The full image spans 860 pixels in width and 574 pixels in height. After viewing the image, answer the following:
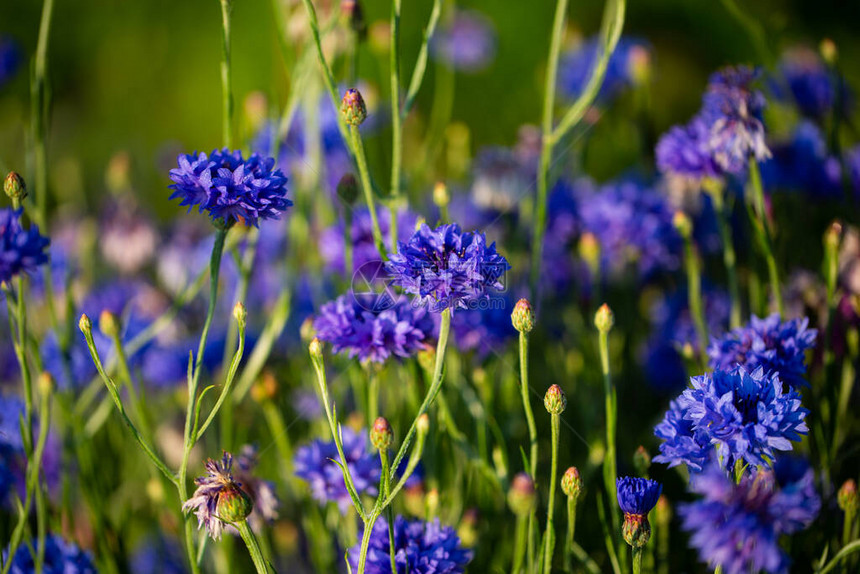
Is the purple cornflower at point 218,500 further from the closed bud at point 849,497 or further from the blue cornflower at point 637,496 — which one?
the closed bud at point 849,497

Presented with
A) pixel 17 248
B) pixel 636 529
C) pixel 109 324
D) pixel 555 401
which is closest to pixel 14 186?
pixel 17 248

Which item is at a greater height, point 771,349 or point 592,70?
point 592,70

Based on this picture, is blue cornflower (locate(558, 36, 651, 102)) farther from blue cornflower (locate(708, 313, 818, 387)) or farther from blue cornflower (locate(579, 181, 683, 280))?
blue cornflower (locate(708, 313, 818, 387))

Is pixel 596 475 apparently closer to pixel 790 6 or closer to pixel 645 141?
pixel 645 141

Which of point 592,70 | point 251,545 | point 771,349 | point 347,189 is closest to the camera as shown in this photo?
point 251,545

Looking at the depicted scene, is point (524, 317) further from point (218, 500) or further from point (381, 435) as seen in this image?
point (218, 500)

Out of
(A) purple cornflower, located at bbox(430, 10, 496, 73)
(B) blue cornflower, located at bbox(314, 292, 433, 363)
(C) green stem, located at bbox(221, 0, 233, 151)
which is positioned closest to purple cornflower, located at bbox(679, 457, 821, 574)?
(B) blue cornflower, located at bbox(314, 292, 433, 363)
